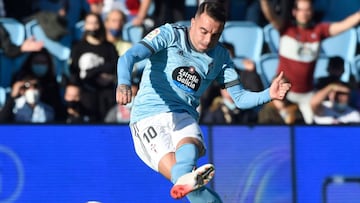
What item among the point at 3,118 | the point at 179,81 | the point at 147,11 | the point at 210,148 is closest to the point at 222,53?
the point at 179,81

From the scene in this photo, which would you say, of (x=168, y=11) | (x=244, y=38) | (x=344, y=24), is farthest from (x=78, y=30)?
(x=344, y=24)

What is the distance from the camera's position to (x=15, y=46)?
36.6 feet

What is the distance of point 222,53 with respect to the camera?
296 inches

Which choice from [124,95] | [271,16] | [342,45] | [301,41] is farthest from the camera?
[342,45]

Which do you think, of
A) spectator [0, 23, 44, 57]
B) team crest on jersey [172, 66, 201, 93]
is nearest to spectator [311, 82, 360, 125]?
spectator [0, 23, 44, 57]

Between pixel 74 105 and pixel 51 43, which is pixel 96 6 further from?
pixel 74 105

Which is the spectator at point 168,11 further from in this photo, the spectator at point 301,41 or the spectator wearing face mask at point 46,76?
the spectator wearing face mask at point 46,76

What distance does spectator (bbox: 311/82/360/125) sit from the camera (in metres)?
10.7

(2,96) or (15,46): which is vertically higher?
(15,46)

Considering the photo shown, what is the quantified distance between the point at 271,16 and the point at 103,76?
6.67ft

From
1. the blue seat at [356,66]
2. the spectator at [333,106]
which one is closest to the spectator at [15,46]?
the spectator at [333,106]

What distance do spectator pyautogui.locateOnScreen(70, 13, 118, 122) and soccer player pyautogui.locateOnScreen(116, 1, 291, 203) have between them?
315 cm

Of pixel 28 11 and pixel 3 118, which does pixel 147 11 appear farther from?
pixel 3 118

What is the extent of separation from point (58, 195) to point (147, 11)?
295 cm
